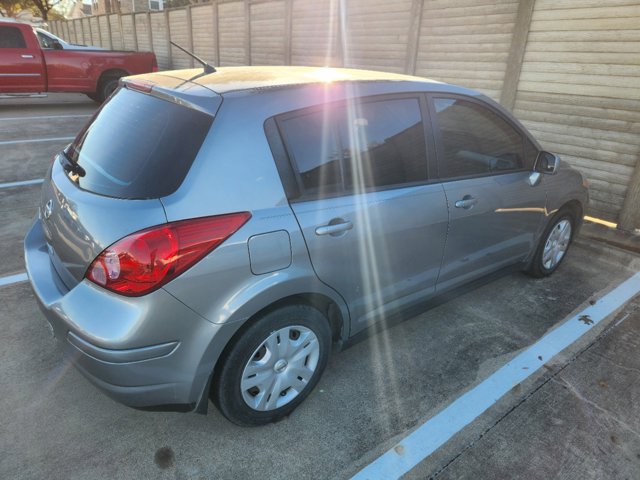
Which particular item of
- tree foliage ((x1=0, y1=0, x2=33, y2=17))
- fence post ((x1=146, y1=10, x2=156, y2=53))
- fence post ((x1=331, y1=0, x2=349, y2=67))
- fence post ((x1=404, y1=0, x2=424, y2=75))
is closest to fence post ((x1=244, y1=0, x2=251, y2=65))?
fence post ((x1=331, y1=0, x2=349, y2=67))

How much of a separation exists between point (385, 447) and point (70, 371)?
182cm

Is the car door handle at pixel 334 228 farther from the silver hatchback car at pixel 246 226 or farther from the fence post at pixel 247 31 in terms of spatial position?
the fence post at pixel 247 31

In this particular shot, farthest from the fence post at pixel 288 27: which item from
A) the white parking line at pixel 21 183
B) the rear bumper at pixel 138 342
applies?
the rear bumper at pixel 138 342

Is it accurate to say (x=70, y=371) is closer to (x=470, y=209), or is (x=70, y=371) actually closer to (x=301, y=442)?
(x=301, y=442)

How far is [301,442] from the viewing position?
2.22 m

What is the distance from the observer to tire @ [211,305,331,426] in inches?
80.0

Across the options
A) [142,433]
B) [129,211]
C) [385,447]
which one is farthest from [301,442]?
[129,211]

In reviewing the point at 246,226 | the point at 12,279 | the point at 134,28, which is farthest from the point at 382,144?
the point at 134,28

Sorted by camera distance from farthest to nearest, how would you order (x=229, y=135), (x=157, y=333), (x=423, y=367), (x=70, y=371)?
(x=423, y=367)
(x=70, y=371)
(x=229, y=135)
(x=157, y=333)

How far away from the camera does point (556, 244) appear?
3893 millimetres

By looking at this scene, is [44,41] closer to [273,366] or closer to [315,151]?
[315,151]

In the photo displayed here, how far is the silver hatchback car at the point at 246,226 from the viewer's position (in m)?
1.81

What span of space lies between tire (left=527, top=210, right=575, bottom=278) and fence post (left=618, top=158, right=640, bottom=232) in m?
1.43

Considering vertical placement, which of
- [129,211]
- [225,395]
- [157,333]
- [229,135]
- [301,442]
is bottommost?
[301,442]
